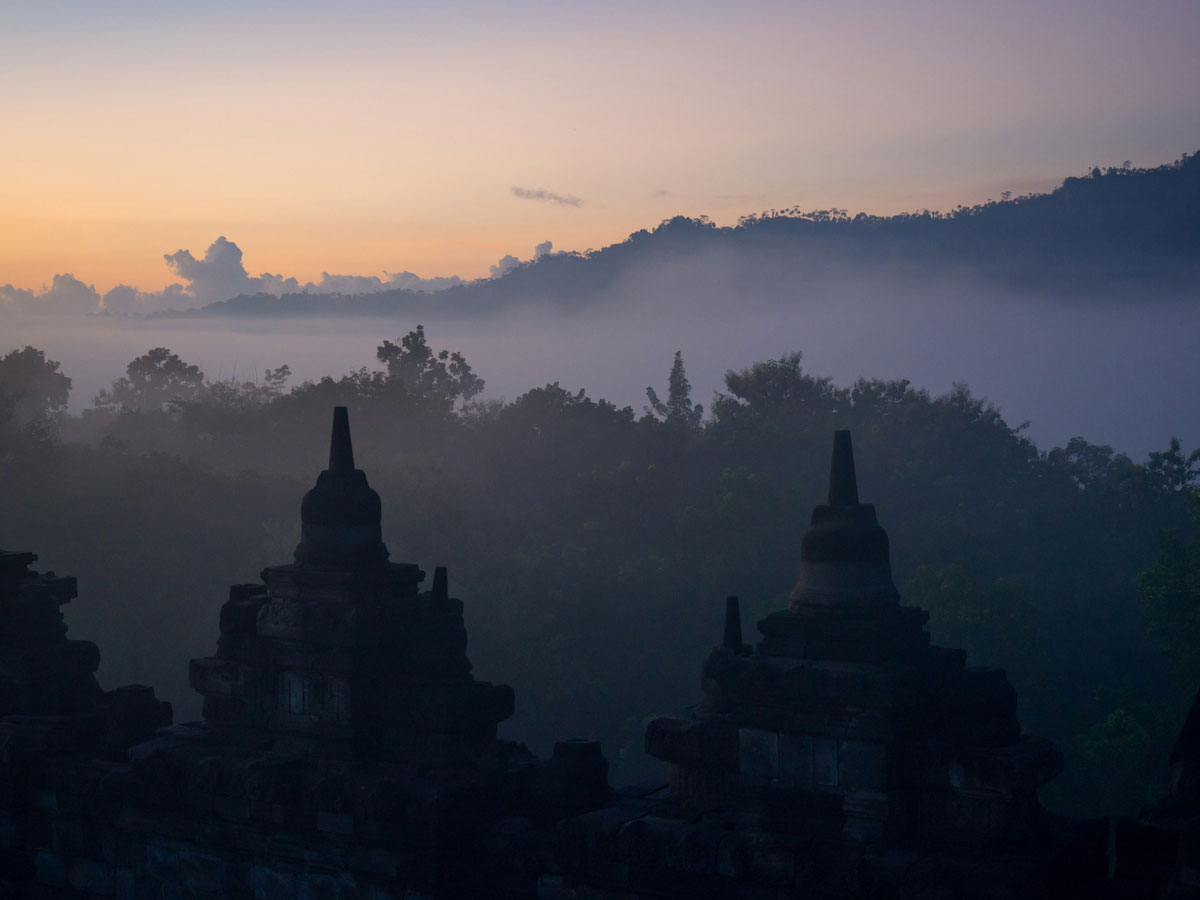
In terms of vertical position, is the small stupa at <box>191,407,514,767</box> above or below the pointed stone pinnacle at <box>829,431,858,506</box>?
below

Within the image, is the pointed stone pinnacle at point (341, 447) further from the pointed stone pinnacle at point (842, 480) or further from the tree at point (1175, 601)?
the tree at point (1175, 601)

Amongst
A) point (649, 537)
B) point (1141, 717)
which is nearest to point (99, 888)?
point (1141, 717)

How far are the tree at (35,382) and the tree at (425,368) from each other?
20903mm

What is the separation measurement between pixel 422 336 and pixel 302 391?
15998mm

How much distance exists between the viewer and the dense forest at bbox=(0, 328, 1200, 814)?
5009cm

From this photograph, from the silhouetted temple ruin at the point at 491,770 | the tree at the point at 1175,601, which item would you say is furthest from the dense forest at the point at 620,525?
the silhouetted temple ruin at the point at 491,770

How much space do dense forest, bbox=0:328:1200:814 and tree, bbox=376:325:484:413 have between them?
210mm

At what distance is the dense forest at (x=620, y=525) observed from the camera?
164 ft

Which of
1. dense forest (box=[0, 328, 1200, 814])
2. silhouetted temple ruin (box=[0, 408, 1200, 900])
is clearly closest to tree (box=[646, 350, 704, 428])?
dense forest (box=[0, 328, 1200, 814])

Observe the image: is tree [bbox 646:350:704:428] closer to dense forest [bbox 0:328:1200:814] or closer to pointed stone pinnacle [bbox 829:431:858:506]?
dense forest [bbox 0:328:1200:814]

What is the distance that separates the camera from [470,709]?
Answer: 11.4 metres

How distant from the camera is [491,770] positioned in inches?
450

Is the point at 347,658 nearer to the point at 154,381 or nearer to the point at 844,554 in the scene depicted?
the point at 844,554

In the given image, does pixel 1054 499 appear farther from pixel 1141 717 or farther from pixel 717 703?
pixel 717 703
